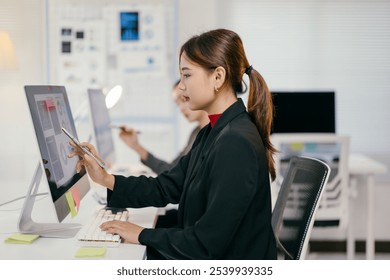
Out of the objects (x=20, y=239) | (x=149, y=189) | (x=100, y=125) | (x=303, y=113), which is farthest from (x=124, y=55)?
(x=20, y=239)

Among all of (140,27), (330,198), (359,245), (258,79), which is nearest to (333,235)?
(359,245)

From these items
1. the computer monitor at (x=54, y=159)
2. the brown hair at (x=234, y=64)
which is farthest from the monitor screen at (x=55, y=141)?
the brown hair at (x=234, y=64)

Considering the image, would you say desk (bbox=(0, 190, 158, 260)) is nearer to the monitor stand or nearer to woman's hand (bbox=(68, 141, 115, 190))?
the monitor stand

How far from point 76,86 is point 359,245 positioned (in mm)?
1902

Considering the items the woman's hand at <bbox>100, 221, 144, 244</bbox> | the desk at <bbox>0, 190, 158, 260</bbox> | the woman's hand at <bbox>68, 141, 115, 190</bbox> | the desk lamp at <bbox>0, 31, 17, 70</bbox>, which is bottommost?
the desk at <bbox>0, 190, 158, 260</bbox>

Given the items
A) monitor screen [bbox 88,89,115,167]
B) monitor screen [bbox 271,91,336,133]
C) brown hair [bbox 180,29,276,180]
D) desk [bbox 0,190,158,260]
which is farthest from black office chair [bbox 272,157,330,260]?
monitor screen [bbox 271,91,336,133]

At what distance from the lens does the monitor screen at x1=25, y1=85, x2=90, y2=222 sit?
3.92 feet

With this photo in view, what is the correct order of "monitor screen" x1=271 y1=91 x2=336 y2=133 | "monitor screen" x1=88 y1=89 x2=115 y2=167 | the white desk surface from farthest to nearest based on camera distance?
1. "monitor screen" x1=271 y1=91 x2=336 y2=133
2. the white desk surface
3. "monitor screen" x1=88 y1=89 x2=115 y2=167

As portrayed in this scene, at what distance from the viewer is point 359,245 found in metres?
3.32

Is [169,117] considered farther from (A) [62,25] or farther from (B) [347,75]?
(B) [347,75]

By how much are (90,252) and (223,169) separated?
33cm

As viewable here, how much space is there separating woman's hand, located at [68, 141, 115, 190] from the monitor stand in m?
0.11

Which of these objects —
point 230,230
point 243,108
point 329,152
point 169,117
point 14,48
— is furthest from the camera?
point 169,117

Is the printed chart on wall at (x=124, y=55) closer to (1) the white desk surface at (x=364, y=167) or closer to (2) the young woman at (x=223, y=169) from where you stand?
(1) the white desk surface at (x=364, y=167)
